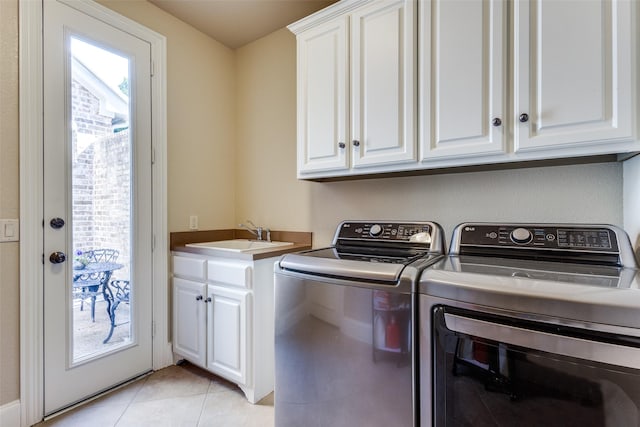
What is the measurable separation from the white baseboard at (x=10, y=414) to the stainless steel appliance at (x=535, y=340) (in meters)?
1.98

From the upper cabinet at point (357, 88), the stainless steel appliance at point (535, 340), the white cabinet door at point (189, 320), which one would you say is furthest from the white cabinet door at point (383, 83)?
the white cabinet door at point (189, 320)

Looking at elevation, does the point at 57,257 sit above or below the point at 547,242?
below

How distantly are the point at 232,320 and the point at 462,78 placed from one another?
1.79m

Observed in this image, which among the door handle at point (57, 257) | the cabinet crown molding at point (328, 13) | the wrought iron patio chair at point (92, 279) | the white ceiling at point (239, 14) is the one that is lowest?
the wrought iron patio chair at point (92, 279)

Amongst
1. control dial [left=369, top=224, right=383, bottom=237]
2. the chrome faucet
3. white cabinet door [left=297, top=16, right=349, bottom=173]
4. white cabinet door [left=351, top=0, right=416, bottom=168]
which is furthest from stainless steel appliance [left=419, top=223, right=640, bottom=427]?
the chrome faucet

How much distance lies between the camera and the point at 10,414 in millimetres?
1492

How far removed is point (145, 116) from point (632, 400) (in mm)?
2669

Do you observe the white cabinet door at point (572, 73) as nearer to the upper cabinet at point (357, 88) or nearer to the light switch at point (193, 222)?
the upper cabinet at point (357, 88)

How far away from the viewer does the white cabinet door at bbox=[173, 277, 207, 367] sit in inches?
78.4

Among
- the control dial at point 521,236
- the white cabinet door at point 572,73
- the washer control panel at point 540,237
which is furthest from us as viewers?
the control dial at point 521,236

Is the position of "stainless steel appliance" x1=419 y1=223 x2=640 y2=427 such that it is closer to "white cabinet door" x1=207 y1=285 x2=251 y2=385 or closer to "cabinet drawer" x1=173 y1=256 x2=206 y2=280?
"white cabinet door" x1=207 y1=285 x2=251 y2=385

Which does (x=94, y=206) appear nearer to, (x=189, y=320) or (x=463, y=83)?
(x=189, y=320)

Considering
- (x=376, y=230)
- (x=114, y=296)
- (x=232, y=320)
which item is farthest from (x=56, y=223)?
(x=376, y=230)

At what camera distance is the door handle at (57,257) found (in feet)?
5.39
